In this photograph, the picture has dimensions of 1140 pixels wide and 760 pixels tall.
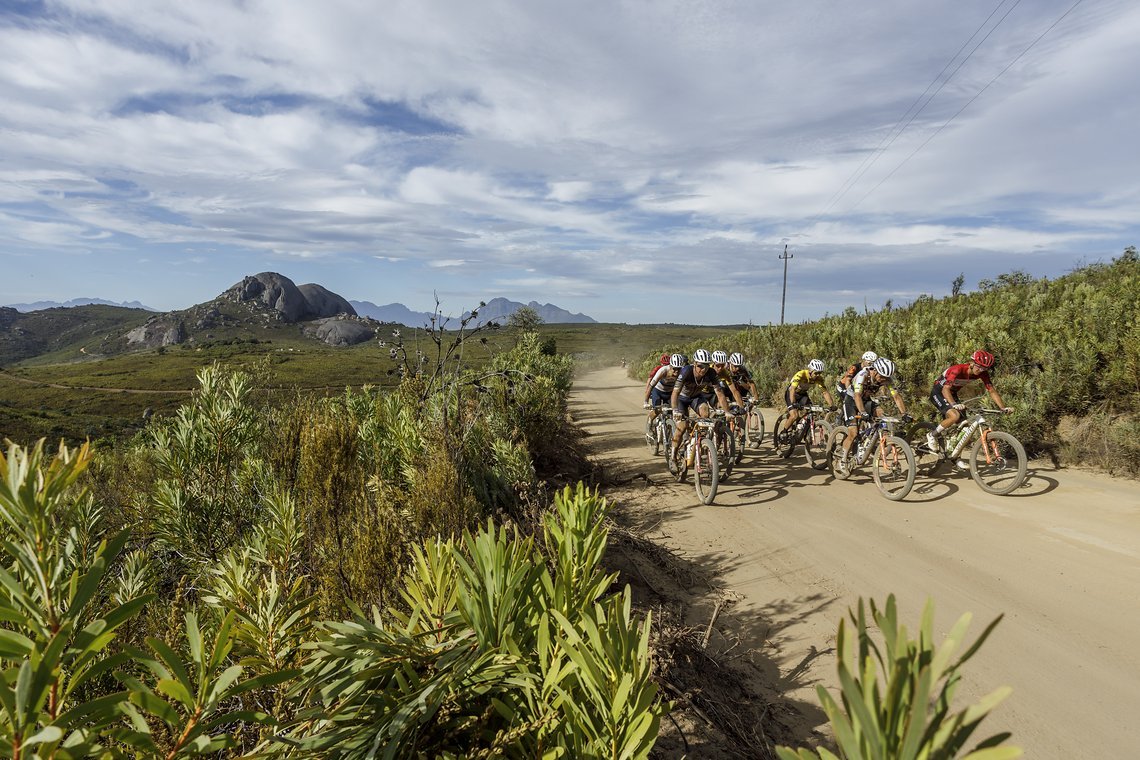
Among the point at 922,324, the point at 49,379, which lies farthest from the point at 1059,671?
the point at 49,379

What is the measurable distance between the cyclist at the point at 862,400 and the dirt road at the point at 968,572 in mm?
681

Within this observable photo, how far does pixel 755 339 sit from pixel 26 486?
22.0 m

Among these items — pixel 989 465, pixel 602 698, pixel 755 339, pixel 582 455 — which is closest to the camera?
pixel 602 698

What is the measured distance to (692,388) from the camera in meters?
8.32

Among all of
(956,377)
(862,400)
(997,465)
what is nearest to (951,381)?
(956,377)

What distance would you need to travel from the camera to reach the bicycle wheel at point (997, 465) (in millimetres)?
6715

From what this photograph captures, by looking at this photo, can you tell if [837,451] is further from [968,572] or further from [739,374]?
[968,572]

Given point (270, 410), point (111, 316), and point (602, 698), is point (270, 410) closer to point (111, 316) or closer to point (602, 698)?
point (602, 698)

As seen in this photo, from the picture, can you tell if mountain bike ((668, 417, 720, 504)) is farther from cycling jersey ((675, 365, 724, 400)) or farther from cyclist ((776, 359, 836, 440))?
cyclist ((776, 359, 836, 440))

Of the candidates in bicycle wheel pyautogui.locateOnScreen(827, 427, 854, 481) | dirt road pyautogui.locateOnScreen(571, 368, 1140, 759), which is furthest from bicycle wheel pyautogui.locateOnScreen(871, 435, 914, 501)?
bicycle wheel pyautogui.locateOnScreen(827, 427, 854, 481)

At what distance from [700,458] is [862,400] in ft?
8.22

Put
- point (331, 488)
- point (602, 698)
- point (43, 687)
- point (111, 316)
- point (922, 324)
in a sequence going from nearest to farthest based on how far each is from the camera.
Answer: point (43, 687), point (602, 698), point (331, 488), point (922, 324), point (111, 316)

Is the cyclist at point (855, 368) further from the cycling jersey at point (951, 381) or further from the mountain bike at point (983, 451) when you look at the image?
the mountain bike at point (983, 451)

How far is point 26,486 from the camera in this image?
678 millimetres
